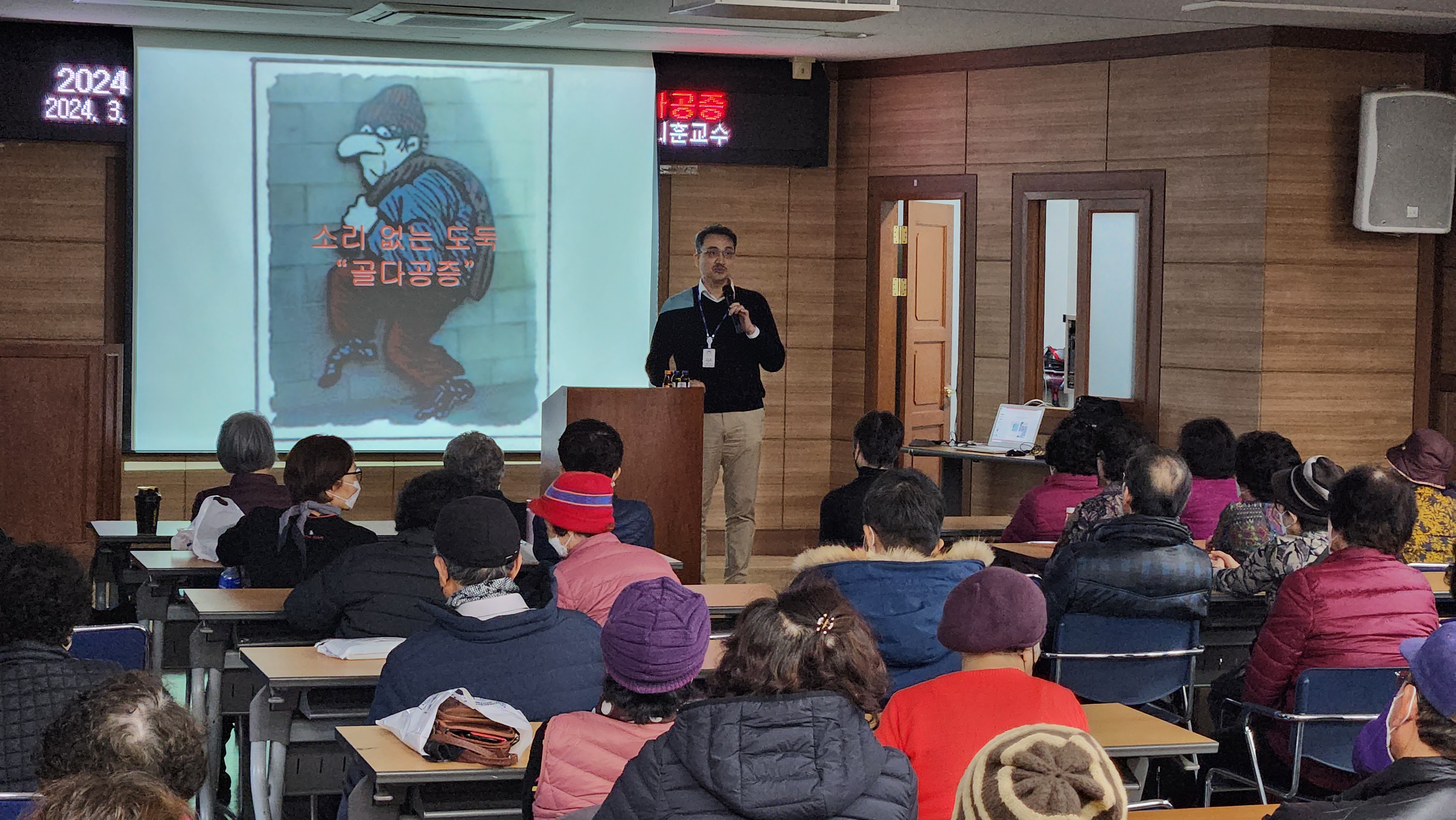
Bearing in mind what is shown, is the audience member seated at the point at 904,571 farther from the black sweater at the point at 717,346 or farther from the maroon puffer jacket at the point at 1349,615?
the black sweater at the point at 717,346

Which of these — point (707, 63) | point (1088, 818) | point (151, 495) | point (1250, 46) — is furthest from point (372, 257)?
point (1088, 818)

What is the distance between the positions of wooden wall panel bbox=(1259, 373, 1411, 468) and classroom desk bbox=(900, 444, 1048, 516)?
125 centimetres

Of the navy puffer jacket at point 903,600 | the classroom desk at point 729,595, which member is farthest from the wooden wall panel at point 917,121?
the navy puffer jacket at point 903,600

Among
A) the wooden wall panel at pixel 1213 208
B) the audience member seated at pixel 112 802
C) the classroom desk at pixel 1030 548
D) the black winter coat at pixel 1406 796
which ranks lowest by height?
the classroom desk at pixel 1030 548

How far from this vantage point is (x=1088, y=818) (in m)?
1.48

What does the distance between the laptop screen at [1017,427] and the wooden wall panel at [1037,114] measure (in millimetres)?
1372

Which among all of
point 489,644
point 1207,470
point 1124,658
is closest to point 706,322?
point 1207,470

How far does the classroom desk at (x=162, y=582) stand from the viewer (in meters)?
4.98

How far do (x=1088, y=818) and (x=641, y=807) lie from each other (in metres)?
0.81

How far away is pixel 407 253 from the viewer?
27.8 ft

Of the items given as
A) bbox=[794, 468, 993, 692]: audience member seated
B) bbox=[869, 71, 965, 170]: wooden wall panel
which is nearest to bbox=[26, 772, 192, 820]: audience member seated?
bbox=[794, 468, 993, 692]: audience member seated

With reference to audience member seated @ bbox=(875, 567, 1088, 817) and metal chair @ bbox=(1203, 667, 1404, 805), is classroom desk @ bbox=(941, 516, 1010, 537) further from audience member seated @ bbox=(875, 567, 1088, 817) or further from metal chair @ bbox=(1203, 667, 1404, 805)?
audience member seated @ bbox=(875, 567, 1088, 817)

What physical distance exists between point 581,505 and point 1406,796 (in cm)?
246

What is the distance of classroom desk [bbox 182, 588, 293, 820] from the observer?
4.21 meters
